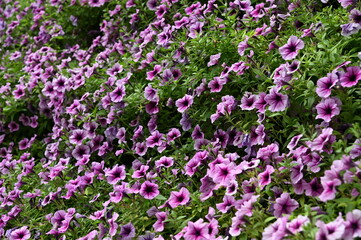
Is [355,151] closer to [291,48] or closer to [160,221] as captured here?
[291,48]

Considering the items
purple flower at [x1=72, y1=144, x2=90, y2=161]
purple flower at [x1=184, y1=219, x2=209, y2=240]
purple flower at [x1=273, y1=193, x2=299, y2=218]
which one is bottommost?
purple flower at [x1=72, y1=144, x2=90, y2=161]

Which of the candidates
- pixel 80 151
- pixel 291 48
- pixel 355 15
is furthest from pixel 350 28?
pixel 80 151

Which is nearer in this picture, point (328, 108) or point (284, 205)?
point (284, 205)

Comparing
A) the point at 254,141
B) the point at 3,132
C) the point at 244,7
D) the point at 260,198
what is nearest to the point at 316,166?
the point at 260,198

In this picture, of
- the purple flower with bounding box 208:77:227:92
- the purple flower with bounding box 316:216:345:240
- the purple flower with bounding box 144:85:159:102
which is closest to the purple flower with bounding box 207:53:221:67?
the purple flower with bounding box 208:77:227:92

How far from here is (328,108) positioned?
104 inches

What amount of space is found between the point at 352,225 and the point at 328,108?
0.78 meters

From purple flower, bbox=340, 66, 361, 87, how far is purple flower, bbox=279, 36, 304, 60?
15.9 inches

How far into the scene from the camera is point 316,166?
2.46 meters

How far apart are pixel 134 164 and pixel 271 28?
54.6 inches

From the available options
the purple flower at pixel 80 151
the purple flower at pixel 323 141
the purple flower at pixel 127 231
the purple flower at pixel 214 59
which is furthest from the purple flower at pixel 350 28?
the purple flower at pixel 80 151

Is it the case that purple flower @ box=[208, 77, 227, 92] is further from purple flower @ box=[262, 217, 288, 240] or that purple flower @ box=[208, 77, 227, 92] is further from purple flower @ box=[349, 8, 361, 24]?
purple flower @ box=[262, 217, 288, 240]

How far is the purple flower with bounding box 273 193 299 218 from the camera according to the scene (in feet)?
7.90

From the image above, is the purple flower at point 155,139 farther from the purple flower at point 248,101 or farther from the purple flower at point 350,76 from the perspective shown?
the purple flower at point 350,76
